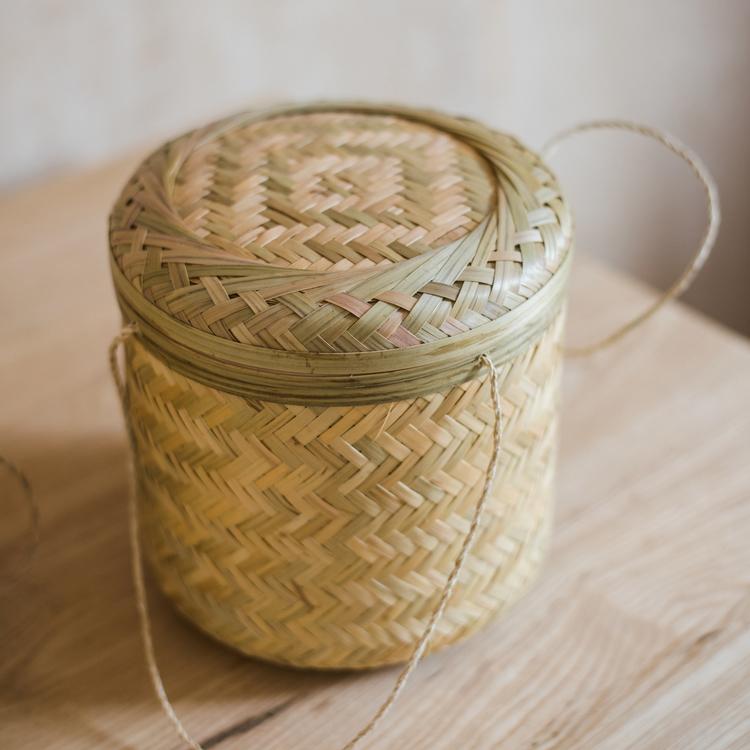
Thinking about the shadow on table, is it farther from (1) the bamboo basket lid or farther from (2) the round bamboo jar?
(1) the bamboo basket lid

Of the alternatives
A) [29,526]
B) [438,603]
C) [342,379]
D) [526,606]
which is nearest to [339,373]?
[342,379]

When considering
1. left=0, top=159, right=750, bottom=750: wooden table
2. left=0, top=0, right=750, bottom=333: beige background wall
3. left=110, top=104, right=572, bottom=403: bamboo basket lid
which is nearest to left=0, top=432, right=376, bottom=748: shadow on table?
left=0, top=159, right=750, bottom=750: wooden table

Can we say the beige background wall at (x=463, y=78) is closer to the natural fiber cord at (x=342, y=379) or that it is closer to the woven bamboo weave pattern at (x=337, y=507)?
the natural fiber cord at (x=342, y=379)

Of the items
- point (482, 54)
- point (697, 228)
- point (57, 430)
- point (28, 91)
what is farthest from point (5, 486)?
point (697, 228)

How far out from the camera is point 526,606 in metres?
0.73

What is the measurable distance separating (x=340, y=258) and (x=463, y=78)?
3.40 ft

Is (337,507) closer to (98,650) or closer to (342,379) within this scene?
(342,379)

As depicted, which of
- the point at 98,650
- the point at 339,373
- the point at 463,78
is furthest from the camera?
the point at 463,78

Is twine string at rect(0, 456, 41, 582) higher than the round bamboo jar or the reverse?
the reverse

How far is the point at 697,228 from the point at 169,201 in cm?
138

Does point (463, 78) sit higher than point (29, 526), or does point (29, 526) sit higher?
point (463, 78)

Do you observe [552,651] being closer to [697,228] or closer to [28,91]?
[28,91]

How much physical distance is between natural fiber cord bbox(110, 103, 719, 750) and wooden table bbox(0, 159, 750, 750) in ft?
0.13

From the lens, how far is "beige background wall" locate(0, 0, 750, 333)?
3.97ft
